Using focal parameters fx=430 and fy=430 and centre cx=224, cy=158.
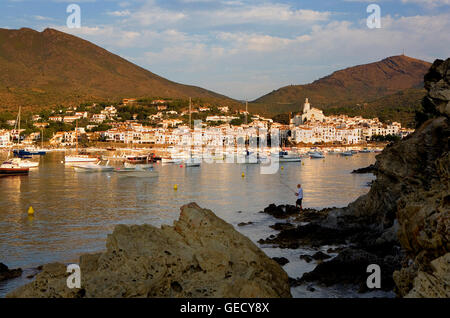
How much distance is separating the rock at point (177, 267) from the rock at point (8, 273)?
4612 millimetres

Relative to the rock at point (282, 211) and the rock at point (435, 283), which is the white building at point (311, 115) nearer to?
the rock at point (282, 211)

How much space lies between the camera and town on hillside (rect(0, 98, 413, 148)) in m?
109

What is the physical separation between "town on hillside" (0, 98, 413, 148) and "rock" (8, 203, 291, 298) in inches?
3383

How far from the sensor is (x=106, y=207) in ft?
69.6

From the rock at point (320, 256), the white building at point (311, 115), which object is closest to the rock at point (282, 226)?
the rock at point (320, 256)

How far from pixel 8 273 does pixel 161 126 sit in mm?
118230

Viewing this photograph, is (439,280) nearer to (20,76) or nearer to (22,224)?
(22,224)

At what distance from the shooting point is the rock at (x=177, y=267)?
15.7 ft

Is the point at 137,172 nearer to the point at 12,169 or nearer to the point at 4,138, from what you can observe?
the point at 12,169

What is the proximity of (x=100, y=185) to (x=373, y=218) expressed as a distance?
2328 cm

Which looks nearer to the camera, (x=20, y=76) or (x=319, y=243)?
(x=319, y=243)

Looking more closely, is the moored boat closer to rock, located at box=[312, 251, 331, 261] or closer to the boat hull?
the boat hull
